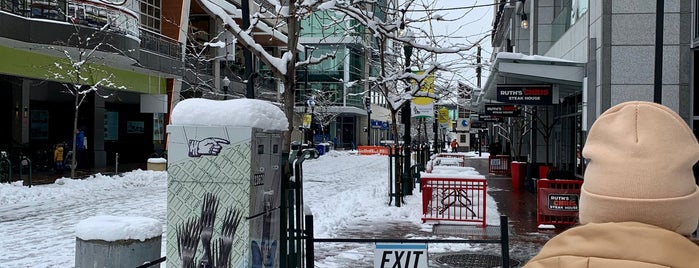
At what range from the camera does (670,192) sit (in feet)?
5.65

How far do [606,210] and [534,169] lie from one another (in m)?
19.9

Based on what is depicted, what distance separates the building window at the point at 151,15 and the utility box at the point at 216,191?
2920 centimetres

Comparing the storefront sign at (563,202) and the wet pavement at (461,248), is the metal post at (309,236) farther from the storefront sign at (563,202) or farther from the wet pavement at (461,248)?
the storefront sign at (563,202)

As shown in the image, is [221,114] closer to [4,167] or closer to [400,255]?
[400,255]

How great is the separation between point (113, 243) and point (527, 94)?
13612 millimetres

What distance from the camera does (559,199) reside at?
12484mm

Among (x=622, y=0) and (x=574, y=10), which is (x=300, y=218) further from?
(x=574, y=10)

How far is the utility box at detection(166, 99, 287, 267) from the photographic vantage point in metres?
5.34

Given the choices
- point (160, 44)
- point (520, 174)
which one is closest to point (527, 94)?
point (520, 174)

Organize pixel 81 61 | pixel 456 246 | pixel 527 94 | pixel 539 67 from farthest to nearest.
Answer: pixel 81 61
pixel 527 94
pixel 539 67
pixel 456 246

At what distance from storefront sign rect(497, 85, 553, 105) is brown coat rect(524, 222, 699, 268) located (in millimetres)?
15330

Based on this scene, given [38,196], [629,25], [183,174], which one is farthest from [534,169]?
[183,174]

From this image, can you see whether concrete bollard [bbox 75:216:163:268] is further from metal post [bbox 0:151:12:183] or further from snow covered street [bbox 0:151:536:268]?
metal post [bbox 0:151:12:183]

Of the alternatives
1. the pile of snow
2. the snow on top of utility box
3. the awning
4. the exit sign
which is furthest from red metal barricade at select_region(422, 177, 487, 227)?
the pile of snow
